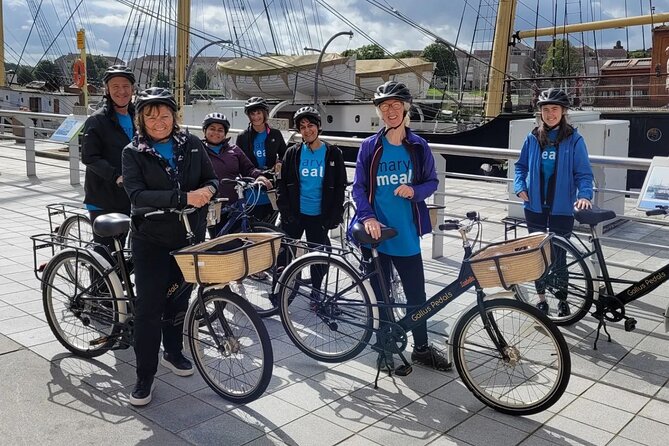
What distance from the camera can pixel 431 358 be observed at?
14.1 feet

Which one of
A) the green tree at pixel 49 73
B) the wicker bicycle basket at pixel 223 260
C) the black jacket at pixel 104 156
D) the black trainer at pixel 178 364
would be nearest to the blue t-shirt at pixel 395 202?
the wicker bicycle basket at pixel 223 260

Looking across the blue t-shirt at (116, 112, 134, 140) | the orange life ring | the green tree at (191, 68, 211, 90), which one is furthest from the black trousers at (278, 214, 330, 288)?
the green tree at (191, 68, 211, 90)

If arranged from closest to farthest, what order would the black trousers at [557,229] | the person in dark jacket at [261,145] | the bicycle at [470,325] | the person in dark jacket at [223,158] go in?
the bicycle at [470,325] < the black trousers at [557,229] < the person in dark jacket at [223,158] < the person in dark jacket at [261,145]

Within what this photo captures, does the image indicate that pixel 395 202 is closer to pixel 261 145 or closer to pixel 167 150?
pixel 167 150

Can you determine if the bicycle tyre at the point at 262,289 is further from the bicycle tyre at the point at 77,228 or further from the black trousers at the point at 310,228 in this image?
the bicycle tyre at the point at 77,228

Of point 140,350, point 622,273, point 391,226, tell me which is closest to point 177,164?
point 140,350

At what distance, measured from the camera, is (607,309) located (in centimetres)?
466

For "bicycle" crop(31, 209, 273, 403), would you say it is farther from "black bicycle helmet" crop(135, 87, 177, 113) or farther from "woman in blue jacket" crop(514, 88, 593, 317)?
"woman in blue jacket" crop(514, 88, 593, 317)

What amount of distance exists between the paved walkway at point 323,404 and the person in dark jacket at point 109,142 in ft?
3.47

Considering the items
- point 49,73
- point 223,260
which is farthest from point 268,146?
point 49,73

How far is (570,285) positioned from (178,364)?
2.76m

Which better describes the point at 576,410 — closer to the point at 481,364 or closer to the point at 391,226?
the point at 481,364

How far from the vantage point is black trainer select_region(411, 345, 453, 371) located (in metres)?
4.29

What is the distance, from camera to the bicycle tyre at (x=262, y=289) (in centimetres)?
533
